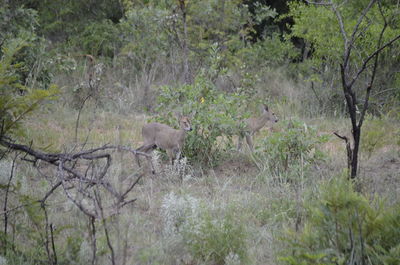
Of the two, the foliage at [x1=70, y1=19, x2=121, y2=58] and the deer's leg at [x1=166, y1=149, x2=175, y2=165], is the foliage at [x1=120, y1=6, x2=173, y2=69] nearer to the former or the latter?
the foliage at [x1=70, y1=19, x2=121, y2=58]

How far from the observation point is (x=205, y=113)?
748 cm

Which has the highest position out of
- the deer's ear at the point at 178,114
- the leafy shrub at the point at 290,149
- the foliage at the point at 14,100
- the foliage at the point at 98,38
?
the foliage at the point at 14,100

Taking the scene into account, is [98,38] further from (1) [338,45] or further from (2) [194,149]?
(2) [194,149]

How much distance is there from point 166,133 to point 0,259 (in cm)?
447

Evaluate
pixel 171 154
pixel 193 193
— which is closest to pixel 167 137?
Answer: pixel 171 154

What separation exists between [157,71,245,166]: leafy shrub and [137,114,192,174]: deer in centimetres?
10

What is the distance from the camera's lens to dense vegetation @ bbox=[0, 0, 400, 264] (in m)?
3.78

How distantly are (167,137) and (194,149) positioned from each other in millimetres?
482

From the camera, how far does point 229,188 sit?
6406mm

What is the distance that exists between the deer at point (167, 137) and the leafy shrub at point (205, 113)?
103mm

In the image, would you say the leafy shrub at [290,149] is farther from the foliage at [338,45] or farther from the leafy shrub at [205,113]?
the foliage at [338,45]

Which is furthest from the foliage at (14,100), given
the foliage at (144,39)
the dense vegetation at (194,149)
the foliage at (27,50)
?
the foliage at (144,39)

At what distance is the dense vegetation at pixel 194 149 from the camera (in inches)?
149

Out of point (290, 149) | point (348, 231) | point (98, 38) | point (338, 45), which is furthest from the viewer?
point (98, 38)
